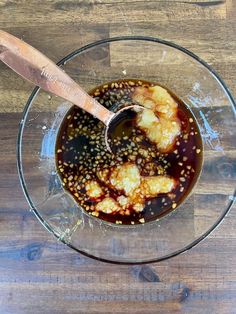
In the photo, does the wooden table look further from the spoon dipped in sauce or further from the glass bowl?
the spoon dipped in sauce

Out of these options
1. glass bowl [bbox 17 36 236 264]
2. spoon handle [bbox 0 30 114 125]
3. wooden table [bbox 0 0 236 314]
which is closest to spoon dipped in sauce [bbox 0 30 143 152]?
spoon handle [bbox 0 30 114 125]

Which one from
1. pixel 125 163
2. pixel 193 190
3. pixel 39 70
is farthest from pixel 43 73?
pixel 193 190

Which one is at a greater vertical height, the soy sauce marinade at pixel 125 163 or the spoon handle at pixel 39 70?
the spoon handle at pixel 39 70

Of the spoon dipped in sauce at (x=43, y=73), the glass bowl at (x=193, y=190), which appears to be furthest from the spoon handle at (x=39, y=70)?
the glass bowl at (x=193, y=190)

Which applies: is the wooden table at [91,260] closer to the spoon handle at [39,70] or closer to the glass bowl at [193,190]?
the glass bowl at [193,190]

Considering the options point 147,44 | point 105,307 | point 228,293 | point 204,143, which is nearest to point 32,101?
point 147,44

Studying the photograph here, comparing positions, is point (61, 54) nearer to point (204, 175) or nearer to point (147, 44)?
point (147, 44)

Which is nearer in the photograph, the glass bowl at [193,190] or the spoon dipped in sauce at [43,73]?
the spoon dipped in sauce at [43,73]
